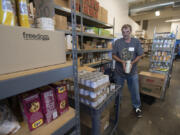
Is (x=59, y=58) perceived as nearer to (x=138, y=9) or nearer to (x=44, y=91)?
(x=44, y=91)

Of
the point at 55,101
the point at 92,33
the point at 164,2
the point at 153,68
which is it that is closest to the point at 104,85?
the point at 55,101

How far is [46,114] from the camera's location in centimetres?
60

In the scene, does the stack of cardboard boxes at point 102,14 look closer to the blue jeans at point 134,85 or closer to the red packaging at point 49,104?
the blue jeans at point 134,85

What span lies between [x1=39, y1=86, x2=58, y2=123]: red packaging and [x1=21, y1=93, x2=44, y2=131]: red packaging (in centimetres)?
3

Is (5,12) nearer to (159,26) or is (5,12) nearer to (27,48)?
(27,48)

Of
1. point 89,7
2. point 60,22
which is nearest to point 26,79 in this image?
point 60,22

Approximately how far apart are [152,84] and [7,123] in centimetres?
253

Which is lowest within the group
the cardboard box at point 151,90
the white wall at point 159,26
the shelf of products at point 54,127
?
the cardboard box at point 151,90

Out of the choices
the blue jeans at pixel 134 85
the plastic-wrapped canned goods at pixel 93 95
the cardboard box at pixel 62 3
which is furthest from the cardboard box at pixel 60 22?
the blue jeans at pixel 134 85

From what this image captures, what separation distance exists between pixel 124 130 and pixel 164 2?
5672 mm

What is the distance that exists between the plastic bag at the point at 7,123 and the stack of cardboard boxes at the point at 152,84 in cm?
245

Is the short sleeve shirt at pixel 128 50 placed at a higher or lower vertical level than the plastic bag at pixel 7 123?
higher

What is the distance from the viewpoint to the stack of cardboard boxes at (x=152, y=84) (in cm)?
205

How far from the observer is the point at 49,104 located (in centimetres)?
62
